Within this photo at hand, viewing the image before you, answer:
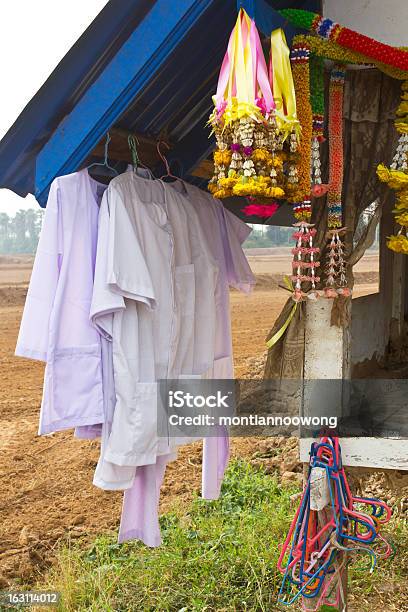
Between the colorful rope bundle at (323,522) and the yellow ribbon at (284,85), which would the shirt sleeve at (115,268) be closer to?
the yellow ribbon at (284,85)

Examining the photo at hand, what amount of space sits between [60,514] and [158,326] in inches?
130

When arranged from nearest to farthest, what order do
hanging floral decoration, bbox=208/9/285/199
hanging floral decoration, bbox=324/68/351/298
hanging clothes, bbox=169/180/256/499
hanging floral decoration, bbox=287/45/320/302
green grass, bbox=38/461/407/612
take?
hanging floral decoration, bbox=208/9/285/199
hanging floral decoration, bbox=287/45/320/302
hanging floral decoration, bbox=324/68/351/298
hanging clothes, bbox=169/180/256/499
green grass, bbox=38/461/407/612

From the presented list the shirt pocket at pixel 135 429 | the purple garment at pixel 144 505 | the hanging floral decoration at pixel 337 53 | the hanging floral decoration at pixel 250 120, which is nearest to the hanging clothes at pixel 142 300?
the shirt pocket at pixel 135 429

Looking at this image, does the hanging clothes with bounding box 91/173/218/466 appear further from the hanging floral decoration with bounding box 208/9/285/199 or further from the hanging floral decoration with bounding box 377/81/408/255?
the hanging floral decoration with bounding box 377/81/408/255

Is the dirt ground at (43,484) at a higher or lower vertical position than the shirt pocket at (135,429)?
lower

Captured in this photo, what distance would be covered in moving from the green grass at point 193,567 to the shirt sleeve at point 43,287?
5.99 feet

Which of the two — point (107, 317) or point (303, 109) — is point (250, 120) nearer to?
point (303, 109)

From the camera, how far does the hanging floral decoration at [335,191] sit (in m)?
2.59

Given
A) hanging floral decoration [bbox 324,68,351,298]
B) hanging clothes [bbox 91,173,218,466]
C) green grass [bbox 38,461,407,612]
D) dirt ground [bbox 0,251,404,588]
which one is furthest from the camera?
dirt ground [bbox 0,251,404,588]

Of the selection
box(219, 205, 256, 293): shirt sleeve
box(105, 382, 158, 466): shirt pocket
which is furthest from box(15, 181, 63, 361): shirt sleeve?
box(219, 205, 256, 293): shirt sleeve

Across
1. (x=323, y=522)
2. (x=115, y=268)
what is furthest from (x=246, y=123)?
(x=323, y=522)

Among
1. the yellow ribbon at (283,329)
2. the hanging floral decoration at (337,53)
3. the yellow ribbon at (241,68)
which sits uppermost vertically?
the hanging floral decoration at (337,53)

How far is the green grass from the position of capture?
3.68 meters

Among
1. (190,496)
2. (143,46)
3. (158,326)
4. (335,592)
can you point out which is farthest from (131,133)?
(190,496)
